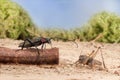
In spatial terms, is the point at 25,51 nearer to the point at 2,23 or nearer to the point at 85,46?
the point at 85,46

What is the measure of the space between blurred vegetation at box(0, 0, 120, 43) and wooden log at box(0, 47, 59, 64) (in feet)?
17.6

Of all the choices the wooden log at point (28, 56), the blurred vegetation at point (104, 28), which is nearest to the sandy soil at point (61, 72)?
the wooden log at point (28, 56)

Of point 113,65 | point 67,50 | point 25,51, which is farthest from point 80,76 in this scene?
point 67,50

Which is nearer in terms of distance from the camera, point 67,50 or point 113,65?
point 113,65

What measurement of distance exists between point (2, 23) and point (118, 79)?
7.11m

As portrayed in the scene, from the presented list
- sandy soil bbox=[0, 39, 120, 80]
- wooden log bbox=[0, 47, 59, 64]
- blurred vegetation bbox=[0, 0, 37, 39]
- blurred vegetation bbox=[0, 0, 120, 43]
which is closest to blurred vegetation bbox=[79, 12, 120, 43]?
blurred vegetation bbox=[0, 0, 120, 43]

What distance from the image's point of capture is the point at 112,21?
17.8m

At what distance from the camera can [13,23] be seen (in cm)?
1698

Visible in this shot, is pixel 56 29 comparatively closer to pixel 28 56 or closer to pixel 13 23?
pixel 13 23

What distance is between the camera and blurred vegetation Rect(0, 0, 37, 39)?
55.3 ft

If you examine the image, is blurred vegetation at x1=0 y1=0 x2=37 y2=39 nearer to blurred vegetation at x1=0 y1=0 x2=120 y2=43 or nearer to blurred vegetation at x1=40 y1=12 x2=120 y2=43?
blurred vegetation at x1=0 y1=0 x2=120 y2=43

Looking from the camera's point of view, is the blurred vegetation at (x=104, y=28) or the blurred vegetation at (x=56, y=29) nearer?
the blurred vegetation at (x=56, y=29)

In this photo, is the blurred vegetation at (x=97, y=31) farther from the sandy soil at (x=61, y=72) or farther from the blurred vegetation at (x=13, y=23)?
the sandy soil at (x=61, y=72)

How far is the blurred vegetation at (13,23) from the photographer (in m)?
16.9
